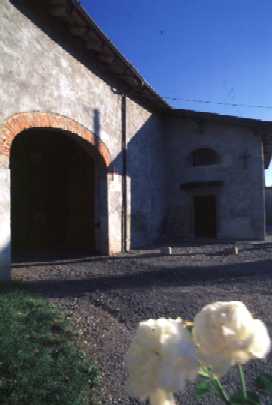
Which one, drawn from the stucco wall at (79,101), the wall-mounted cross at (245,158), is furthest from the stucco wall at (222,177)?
the stucco wall at (79,101)

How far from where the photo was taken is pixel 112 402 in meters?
2.43

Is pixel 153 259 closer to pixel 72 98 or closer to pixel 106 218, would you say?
pixel 106 218

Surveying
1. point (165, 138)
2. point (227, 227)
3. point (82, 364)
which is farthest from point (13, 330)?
point (165, 138)

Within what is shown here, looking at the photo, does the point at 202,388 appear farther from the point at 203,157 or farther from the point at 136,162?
the point at 203,157

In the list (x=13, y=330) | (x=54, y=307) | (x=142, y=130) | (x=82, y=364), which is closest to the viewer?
(x=82, y=364)

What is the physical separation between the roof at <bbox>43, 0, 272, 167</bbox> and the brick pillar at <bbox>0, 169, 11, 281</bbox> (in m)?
4.30

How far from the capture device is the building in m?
6.79

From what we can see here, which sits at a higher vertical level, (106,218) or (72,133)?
(72,133)

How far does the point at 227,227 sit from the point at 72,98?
806 centimetres

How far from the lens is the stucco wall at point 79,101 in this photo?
6426 millimetres

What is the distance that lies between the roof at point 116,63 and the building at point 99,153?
0.11ft

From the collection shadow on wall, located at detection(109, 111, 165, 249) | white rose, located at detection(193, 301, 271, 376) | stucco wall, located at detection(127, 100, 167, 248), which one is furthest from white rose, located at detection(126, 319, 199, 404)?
stucco wall, located at detection(127, 100, 167, 248)

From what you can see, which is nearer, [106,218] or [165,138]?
[106,218]

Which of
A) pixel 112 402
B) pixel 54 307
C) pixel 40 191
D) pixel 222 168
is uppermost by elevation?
pixel 222 168
